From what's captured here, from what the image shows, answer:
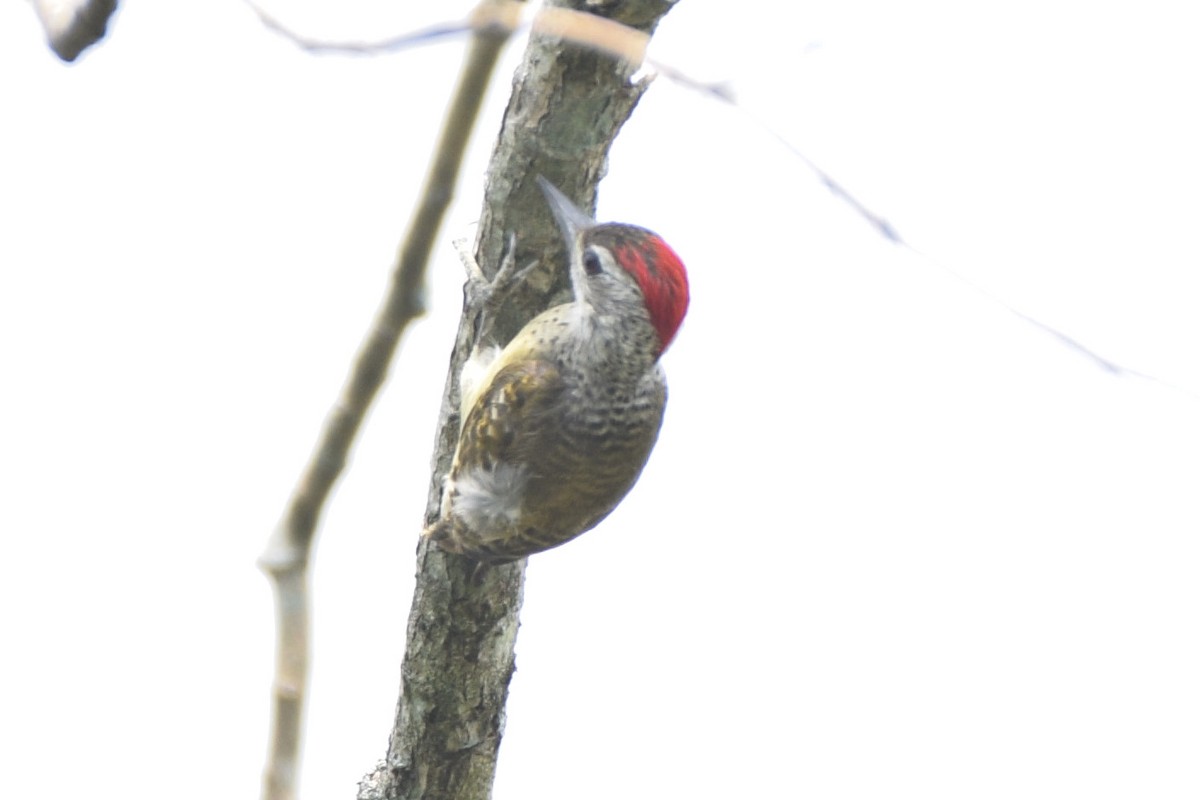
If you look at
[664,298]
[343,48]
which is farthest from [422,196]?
[664,298]

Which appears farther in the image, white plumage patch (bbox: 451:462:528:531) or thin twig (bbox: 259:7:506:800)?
white plumage patch (bbox: 451:462:528:531)

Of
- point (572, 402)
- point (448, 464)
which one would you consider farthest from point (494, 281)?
point (448, 464)

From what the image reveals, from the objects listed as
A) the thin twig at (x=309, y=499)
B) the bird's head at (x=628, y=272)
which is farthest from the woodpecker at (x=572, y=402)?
the thin twig at (x=309, y=499)

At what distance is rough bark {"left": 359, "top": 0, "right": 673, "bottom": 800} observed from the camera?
10.7 feet

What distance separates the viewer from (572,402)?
13.4 ft

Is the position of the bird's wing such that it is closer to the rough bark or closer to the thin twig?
the rough bark

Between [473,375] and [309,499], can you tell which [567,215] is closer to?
[473,375]

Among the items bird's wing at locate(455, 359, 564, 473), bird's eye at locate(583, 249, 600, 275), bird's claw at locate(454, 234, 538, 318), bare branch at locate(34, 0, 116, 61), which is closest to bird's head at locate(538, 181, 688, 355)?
bird's eye at locate(583, 249, 600, 275)

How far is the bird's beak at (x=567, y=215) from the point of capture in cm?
347

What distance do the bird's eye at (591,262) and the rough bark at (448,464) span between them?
84mm

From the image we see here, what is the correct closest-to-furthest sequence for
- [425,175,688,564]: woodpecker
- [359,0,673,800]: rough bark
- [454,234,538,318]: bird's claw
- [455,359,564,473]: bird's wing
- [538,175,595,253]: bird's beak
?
1. [359,0,673,800]: rough bark
2. [538,175,595,253]: bird's beak
3. [454,234,538,318]: bird's claw
4. [425,175,688,564]: woodpecker
5. [455,359,564,473]: bird's wing

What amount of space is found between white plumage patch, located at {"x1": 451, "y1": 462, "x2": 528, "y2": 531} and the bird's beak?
0.79m

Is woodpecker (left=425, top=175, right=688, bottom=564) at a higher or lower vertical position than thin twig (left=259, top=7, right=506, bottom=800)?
lower

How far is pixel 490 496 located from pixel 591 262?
31.7 inches
